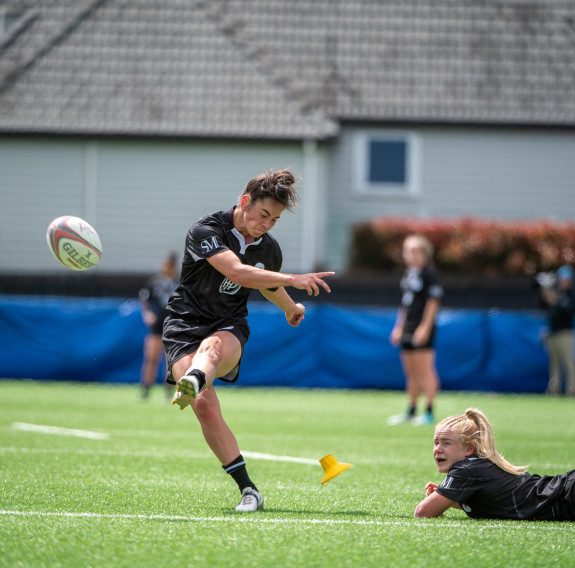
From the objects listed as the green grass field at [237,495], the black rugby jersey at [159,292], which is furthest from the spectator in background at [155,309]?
the green grass field at [237,495]

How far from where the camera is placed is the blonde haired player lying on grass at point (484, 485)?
5.56 m

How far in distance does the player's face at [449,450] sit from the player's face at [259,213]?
1623 millimetres

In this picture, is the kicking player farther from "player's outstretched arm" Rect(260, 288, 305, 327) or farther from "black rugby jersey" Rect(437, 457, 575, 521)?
"black rugby jersey" Rect(437, 457, 575, 521)

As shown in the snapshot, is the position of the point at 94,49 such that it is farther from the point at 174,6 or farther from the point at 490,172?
the point at 490,172

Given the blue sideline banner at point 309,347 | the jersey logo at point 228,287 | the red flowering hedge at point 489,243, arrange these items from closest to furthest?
1. the jersey logo at point 228,287
2. the blue sideline banner at point 309,347
3. the red flowering hedge at point 489,243

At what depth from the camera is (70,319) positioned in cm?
1841

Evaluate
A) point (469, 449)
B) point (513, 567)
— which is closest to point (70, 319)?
point (469, 449)

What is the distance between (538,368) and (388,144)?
8078 millimetres

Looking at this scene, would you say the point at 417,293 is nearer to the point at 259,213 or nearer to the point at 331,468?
the point at 331,468

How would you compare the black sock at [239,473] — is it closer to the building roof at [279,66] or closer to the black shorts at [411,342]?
the black shorts at [411,342]

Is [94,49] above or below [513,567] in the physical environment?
above

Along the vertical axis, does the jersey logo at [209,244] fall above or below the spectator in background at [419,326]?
above

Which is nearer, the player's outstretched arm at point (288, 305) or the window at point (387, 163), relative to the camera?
the player's outstretched arm at point (288, 305)

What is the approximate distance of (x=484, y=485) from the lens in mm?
5559
